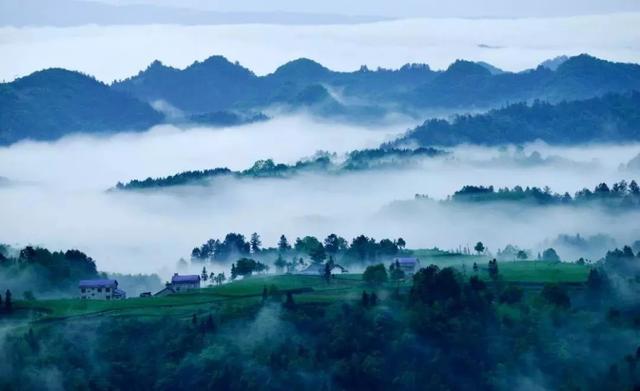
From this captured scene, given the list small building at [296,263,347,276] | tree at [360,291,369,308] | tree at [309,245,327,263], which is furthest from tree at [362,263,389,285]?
A: tree at [309,245,327,263]

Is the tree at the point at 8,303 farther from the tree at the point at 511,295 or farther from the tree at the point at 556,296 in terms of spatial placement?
the tree at the point at 556,296

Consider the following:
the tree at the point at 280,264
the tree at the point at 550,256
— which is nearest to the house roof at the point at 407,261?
the tree at the point at 280,264

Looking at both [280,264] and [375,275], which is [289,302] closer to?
[375,275]

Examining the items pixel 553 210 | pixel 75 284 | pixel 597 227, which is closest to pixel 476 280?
pixel 75 284

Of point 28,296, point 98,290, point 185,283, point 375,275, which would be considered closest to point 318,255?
point 185,283

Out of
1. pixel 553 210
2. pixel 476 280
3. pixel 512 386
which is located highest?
pixel 553 210

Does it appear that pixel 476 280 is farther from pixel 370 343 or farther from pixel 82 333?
pixel 82 333
